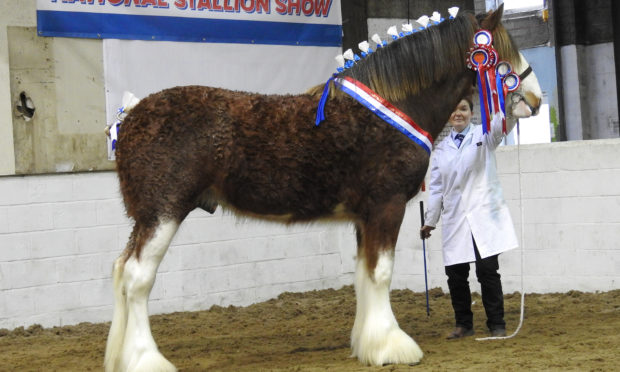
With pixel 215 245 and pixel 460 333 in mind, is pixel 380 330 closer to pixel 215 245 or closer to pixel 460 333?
pixel 460 333

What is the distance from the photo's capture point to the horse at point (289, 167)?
427 cm

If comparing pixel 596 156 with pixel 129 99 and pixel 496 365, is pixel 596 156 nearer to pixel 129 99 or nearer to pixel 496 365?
pixel 496 365

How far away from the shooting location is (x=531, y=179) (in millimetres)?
7148

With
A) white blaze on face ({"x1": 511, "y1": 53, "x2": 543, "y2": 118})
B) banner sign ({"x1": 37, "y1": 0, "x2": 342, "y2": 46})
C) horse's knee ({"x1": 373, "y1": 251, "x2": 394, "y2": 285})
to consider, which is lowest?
horse's knee ({"x1": 373, "y1": 251, "x2": 394, "y2": 285})

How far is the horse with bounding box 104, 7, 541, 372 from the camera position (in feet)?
14.0

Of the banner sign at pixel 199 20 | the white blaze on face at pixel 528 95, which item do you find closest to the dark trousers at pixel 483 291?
the white blaze on face at pixel 528 95

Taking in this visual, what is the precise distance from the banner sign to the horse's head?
3350 millimetres

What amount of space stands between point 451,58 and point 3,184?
150 inches

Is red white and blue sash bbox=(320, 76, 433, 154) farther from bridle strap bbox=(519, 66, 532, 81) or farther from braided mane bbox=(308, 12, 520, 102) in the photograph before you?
bridle strap bbox=(519, 66, 532, 81)

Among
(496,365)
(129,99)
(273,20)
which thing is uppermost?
(273,20)

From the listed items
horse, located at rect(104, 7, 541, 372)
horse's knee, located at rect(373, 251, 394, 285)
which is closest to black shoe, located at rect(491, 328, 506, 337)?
horse, located at rect(104, 7, 541, 372)

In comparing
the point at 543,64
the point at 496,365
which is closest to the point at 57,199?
the point at 496,365

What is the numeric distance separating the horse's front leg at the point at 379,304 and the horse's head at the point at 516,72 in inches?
40.1

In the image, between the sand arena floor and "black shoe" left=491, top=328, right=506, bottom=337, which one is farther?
"black shoe" left=491, top=328, right=506, bottom=337
